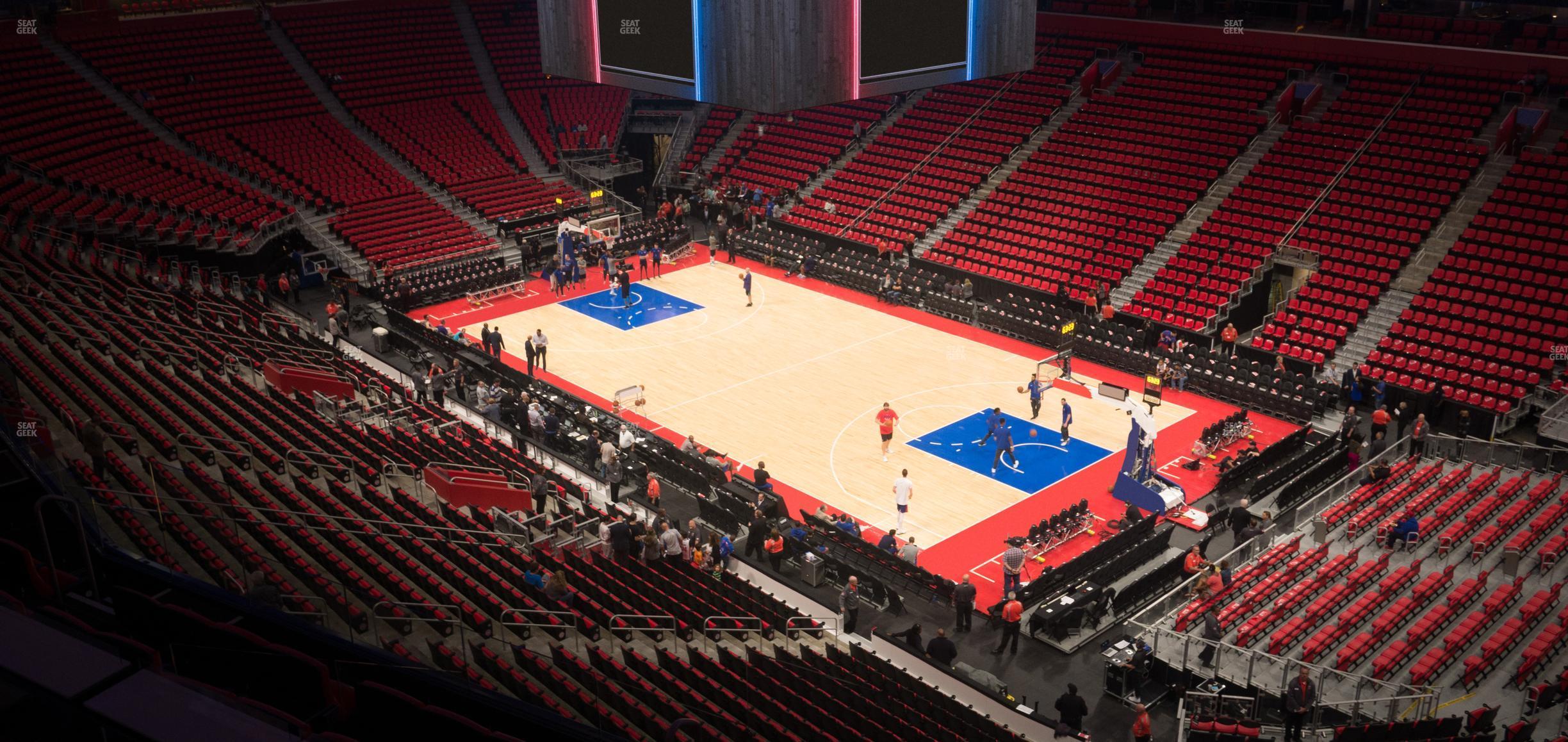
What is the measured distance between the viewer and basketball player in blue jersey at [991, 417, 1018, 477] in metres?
25.3

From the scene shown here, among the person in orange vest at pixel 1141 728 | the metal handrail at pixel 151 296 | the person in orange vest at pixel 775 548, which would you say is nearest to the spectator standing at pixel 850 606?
the person in orange vest at pixel 775 548

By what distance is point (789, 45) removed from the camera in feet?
58.6

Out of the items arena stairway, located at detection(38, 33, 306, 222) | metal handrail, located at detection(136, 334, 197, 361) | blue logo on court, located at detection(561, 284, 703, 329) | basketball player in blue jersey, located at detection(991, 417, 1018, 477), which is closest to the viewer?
metal handrail, located at detection(136, 334, 197, 361)

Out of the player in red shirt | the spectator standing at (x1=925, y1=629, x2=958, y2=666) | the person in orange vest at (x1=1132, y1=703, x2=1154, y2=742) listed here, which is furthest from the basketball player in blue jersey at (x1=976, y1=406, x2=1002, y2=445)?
the person in orange vest at (x1=1132, y1=703, x2=1154, y2=742)

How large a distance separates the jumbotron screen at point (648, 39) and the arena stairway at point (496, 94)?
23.5 m

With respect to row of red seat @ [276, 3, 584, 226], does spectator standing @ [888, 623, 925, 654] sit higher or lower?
lower

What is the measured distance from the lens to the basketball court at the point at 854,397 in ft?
79.2

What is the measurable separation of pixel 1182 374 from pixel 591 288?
55.7 ft

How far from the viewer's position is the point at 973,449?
26.3 m

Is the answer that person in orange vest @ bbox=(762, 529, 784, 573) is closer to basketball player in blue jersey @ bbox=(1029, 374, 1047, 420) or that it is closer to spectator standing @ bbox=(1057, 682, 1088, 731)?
spectator standing @ bbox=(1057, 682, 1088, 731)

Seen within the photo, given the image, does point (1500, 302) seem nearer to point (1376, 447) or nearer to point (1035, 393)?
point (1376, 447)

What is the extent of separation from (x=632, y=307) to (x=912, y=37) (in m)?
17.7

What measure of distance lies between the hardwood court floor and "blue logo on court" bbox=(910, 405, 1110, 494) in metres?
0.22

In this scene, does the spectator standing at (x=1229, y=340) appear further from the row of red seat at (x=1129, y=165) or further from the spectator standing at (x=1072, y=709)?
the spectator standing at (x=1072, y=709)
